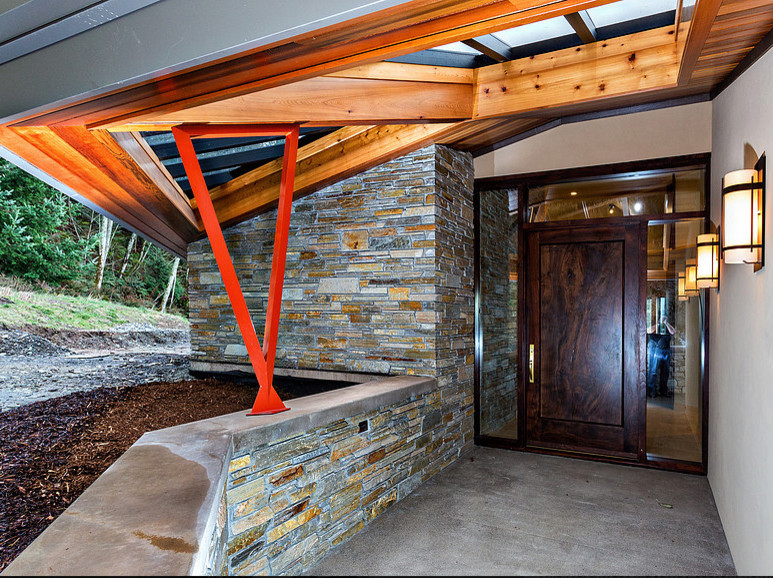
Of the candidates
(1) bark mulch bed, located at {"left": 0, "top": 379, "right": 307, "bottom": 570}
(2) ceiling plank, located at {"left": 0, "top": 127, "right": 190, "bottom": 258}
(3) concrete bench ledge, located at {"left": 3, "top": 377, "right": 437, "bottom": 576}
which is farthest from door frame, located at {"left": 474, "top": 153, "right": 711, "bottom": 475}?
(2) ceiling plank, located at {"left": 0, "top": 127, "right": 190, "bottom": 258}

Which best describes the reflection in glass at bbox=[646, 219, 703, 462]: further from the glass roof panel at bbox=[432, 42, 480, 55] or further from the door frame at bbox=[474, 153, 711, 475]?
the glass roof panel at bbox=[432, 42, 480, 55]

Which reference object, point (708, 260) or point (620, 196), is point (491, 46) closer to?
point (620, 196)

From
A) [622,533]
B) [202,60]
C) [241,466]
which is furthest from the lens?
[622,533]

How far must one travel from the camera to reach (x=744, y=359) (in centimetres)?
272

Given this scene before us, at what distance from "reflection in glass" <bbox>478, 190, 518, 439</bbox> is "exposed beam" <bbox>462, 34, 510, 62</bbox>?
1729 mm

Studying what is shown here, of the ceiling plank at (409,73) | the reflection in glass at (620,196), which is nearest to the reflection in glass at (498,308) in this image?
the reflection in glass at (620,196)

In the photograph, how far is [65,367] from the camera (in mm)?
5594

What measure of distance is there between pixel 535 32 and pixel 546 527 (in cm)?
333

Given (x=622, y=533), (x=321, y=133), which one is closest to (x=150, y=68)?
(x=321, y=133)

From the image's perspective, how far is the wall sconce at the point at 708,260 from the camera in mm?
3711

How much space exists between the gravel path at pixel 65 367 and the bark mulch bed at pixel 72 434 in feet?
0.94

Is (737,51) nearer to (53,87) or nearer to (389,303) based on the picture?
(389,303)

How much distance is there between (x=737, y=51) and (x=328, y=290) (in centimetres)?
358

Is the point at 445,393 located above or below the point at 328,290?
below
